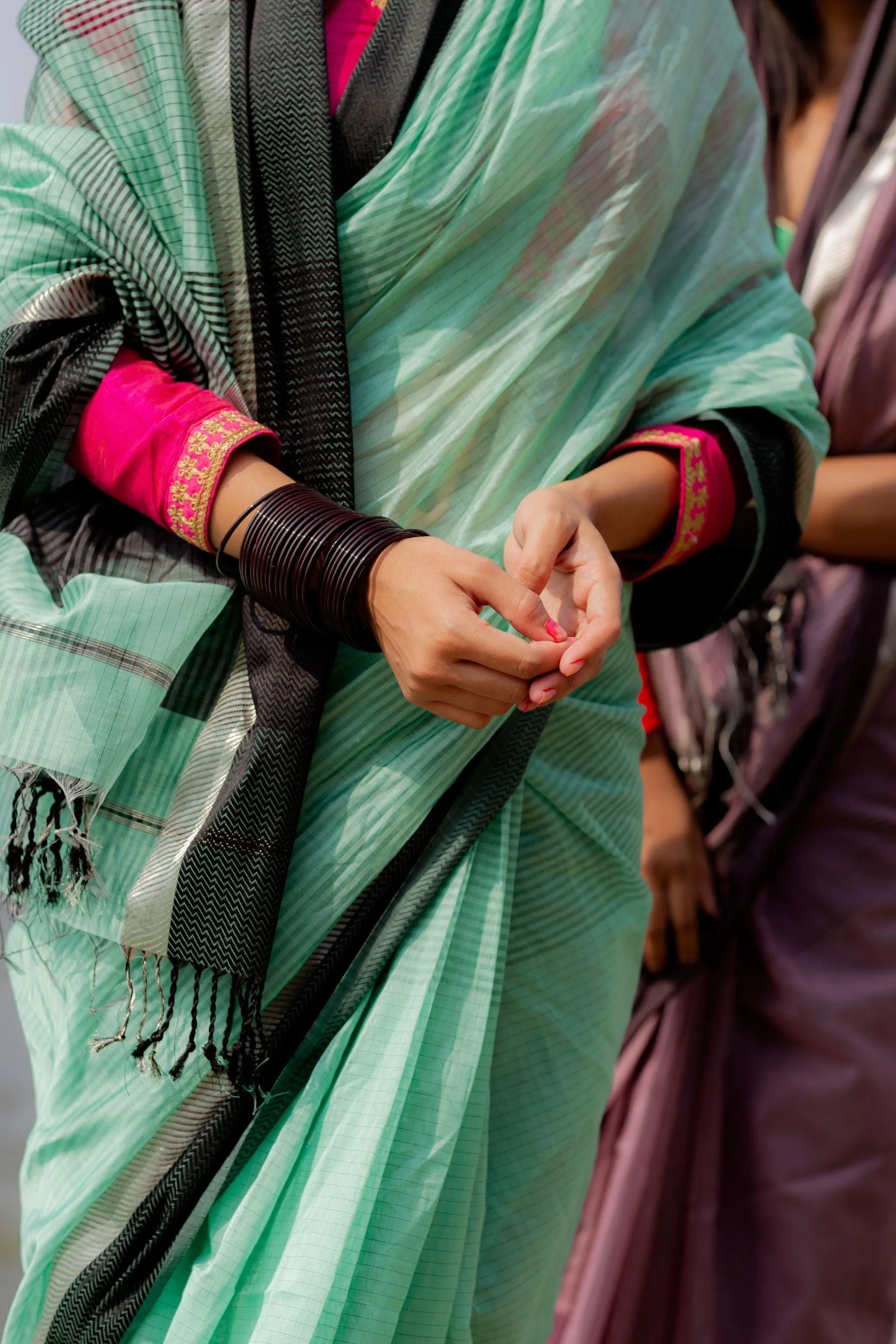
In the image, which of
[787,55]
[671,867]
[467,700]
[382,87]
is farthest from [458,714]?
[787,55]

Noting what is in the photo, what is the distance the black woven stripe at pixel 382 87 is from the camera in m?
0.75

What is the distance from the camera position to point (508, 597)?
634 mm

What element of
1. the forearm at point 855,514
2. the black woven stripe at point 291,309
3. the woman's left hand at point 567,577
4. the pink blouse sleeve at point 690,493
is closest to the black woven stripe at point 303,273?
the black woven stripe at point 291,309

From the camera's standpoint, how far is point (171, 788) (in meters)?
0.71

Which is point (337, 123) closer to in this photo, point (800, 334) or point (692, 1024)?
point (800, 334)

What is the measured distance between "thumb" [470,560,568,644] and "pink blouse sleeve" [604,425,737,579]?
0.23 metres

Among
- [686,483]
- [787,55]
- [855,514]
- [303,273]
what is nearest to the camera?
[303,273]

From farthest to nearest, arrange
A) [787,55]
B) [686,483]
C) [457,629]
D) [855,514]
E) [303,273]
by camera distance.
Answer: [787,55] < [855,514] < [686,483] < [303,273] < [457,629]

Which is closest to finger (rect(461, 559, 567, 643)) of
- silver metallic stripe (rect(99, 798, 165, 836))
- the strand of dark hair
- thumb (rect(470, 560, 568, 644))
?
thumb (rect(470, 560, 568, 644))

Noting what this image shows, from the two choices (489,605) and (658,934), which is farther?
(658,934)

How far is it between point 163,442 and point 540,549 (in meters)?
0.22

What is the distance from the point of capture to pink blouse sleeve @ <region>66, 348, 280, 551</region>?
2.26 ft

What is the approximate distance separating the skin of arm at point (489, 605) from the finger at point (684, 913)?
63 cm

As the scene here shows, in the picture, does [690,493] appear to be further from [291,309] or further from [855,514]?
[855,514]
